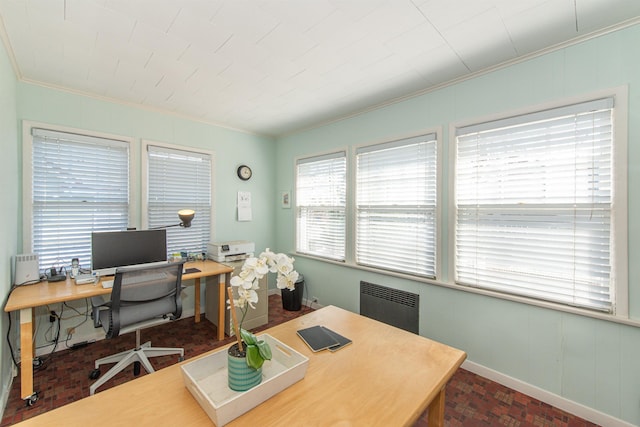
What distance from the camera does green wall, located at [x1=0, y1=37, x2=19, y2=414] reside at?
6.13ft

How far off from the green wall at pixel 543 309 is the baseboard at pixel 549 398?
3 centimetres

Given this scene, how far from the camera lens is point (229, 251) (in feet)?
10.7

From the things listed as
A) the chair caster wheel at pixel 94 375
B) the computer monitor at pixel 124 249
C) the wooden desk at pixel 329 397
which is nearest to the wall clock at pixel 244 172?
the computer monitor at pixel 124 249

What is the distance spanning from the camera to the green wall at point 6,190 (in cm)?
187

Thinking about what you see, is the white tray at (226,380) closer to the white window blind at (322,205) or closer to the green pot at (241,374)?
the green pot at (241,374)

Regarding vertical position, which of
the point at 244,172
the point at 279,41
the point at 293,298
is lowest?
the point at 293,298

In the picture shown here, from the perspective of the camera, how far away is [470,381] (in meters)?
2.18

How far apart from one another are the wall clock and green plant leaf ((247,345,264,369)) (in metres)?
3.22

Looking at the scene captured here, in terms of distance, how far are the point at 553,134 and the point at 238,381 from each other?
2493 millimetres

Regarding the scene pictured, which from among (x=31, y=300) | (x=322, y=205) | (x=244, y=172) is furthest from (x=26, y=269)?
(x=322, y=205)

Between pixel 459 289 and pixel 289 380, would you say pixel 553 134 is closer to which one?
pixel 459 289

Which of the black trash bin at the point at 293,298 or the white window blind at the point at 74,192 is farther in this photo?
the black trash bin at the point at 293,298

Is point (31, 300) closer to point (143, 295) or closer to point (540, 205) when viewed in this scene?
point (143, 295)

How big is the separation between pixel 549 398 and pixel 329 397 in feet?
6.35
